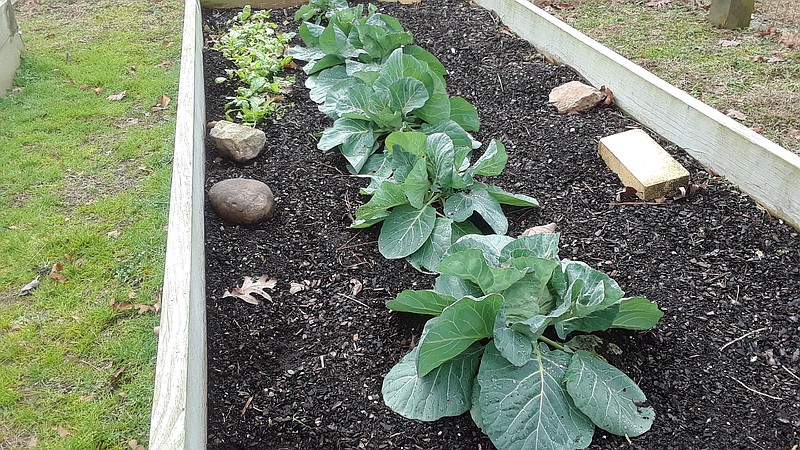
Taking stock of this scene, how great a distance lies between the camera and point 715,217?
260 centimetres

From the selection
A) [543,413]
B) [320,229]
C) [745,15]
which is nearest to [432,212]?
[320,229]

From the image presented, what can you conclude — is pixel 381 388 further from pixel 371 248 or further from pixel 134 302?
pixel 134 302

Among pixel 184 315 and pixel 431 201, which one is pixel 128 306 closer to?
pixel 184 315

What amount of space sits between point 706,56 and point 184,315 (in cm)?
363

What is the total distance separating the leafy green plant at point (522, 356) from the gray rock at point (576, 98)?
169cm

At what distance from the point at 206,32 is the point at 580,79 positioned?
2924 mm

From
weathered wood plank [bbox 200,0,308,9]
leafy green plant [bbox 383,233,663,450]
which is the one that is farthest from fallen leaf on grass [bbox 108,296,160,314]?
weathered wood plank [bbox 200,0,308,9]

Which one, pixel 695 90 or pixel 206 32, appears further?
pixel 206 32

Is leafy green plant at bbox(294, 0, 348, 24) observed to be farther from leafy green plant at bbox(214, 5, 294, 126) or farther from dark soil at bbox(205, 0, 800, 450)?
dark soil at bbox(205, 0, 800, 450)

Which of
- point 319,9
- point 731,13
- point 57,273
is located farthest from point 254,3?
point 731,13

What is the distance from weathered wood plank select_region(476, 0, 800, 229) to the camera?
2.53 meters

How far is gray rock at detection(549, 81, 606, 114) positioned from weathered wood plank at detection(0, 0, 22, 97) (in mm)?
3635

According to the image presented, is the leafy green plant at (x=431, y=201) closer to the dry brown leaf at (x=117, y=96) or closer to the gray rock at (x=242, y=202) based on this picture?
the gray rock at (x=242, y=202)

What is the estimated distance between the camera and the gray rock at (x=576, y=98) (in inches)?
137
